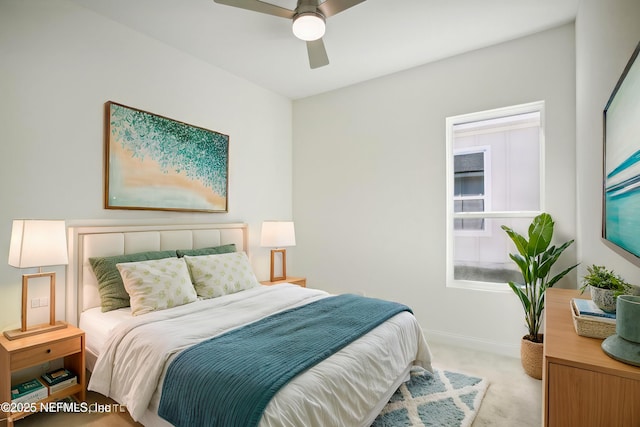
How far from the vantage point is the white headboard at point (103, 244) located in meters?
2.47

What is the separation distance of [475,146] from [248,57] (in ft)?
8.24

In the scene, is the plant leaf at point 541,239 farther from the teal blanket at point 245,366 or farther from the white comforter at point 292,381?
the teal blanket at point 245,366

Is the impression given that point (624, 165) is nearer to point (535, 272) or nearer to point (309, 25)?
point (535, 272)

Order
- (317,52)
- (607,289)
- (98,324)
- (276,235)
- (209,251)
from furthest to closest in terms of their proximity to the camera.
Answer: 1. (276,235)
2. (209,251)
3. (317,52)
4. (98,324)
5. (607,289)

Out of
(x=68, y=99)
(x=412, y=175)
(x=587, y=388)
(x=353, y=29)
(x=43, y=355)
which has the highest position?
(x=353, y=29)

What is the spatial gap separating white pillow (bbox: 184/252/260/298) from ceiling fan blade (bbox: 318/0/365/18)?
6.95 feet

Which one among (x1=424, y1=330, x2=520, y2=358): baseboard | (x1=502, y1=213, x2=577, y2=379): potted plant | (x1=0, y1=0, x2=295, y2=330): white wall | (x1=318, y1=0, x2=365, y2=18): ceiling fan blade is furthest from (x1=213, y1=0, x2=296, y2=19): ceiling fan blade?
(x1=424, y1=330, x2=520, y2=358): baseboard

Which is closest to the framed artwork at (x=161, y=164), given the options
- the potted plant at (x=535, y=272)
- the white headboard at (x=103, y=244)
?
the white headboard at (x=103, y=244)

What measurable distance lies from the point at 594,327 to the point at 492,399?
1.42 metres

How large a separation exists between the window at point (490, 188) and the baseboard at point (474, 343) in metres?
0.51

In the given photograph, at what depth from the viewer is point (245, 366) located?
59.7 inches

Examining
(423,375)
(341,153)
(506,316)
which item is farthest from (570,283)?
(341,153)

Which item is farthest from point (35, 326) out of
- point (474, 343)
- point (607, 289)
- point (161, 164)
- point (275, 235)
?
point (474, 343)

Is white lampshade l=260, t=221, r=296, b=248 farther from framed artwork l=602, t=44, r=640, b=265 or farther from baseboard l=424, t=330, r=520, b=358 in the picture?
framed artwork l=602, t=44, r=640, b=265
